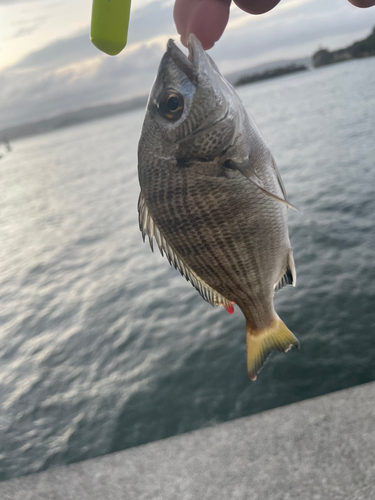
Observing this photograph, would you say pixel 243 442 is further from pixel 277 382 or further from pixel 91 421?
pixel 91 421

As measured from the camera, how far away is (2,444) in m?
5.82

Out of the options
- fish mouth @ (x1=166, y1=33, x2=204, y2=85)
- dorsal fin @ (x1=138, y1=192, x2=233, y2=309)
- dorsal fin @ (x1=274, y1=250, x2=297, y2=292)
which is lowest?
dorsal fin @ (x1=274, y1=250, x2=297, y2=292)

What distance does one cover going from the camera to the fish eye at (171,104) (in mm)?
1612

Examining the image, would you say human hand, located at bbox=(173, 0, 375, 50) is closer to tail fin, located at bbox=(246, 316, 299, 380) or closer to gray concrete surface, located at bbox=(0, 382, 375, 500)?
tail fin, located at bbox=(246, 316, 299, 380)

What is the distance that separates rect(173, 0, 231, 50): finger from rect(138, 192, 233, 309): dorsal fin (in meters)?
0.66

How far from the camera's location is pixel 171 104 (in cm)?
163

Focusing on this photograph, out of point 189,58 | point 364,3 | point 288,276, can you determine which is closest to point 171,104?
point 189,58

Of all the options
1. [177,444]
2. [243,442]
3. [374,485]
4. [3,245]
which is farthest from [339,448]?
[3,245]

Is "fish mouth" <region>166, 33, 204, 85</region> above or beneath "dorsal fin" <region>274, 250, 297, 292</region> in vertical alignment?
above

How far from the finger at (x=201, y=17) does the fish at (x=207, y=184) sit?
7 centimetres

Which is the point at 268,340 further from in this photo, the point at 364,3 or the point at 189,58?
the point at 364,3

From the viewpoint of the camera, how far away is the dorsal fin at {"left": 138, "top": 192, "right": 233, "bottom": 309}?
63.1 inches

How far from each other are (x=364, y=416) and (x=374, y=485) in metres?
0.67

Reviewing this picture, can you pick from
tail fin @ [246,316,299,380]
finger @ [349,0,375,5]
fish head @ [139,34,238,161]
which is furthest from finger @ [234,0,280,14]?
tail fin @ [246,316,299,380]
